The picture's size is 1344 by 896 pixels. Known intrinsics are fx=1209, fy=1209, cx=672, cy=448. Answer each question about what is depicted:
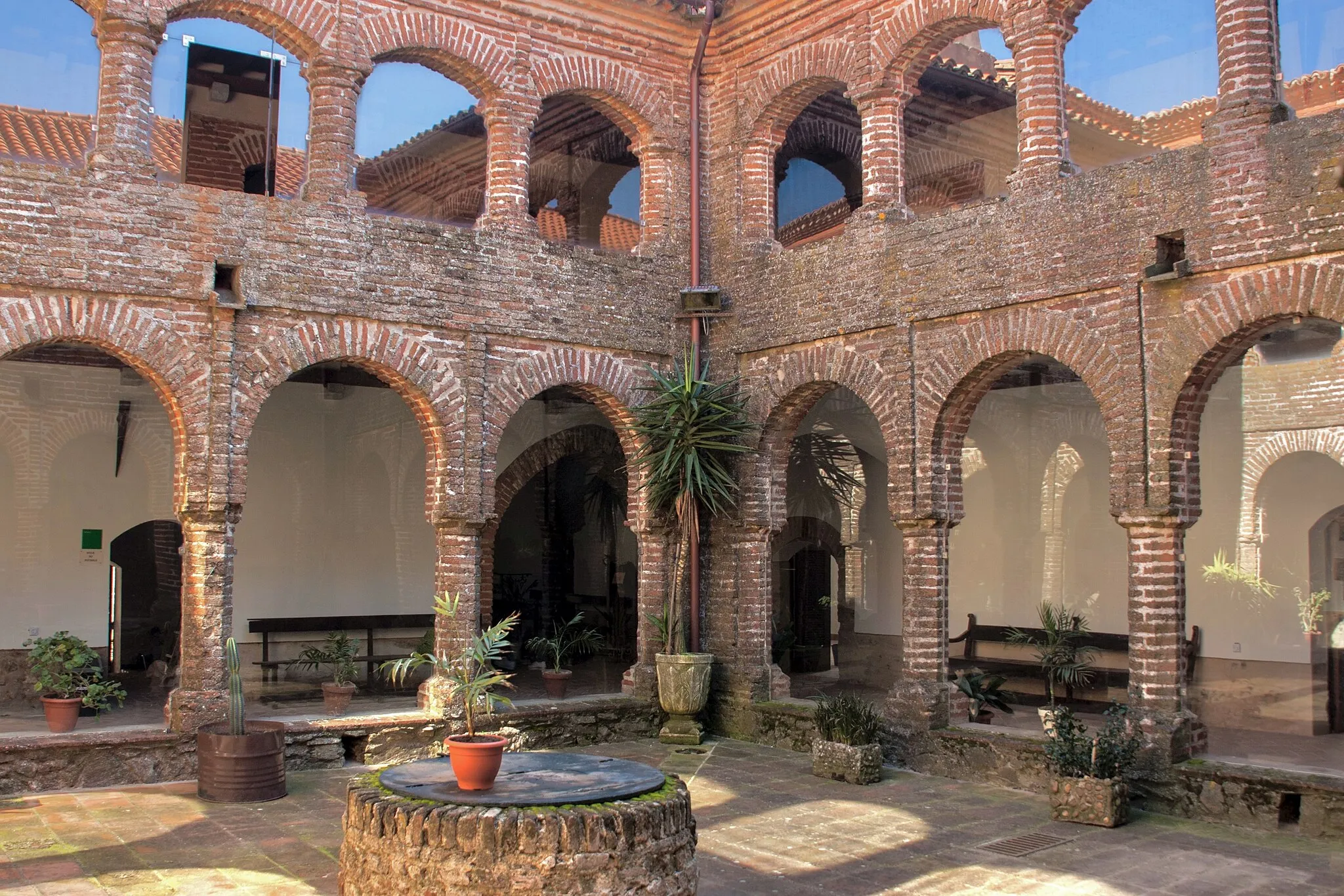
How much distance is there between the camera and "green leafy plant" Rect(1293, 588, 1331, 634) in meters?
12.2

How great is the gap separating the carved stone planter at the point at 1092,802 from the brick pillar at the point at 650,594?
4598 millimetres

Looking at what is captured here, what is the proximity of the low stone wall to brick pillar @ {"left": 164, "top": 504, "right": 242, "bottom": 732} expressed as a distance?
467cm

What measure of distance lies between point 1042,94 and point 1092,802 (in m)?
5.60

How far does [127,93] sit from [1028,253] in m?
7.53

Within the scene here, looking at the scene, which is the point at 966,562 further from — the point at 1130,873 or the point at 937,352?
the point at 1130,873

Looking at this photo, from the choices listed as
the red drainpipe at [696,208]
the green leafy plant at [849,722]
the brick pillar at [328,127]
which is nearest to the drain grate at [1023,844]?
the green leafy plant at [849,722]

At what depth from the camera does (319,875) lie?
7.10m

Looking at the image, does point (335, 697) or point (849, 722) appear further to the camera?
point (335, 697)

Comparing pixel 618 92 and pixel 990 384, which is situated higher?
pixel 618 92

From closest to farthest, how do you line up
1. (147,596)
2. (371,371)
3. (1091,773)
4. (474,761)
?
(474,761) < (1091,773) < (371,371) < (147,596)

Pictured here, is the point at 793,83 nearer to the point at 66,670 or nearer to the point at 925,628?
the point at 925,628

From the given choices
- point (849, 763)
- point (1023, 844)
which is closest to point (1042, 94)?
point (849, 763)

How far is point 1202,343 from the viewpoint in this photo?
29.1 feet

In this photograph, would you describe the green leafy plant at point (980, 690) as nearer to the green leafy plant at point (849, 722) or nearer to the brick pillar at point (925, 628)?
the brick pillar at point (925, 628)
